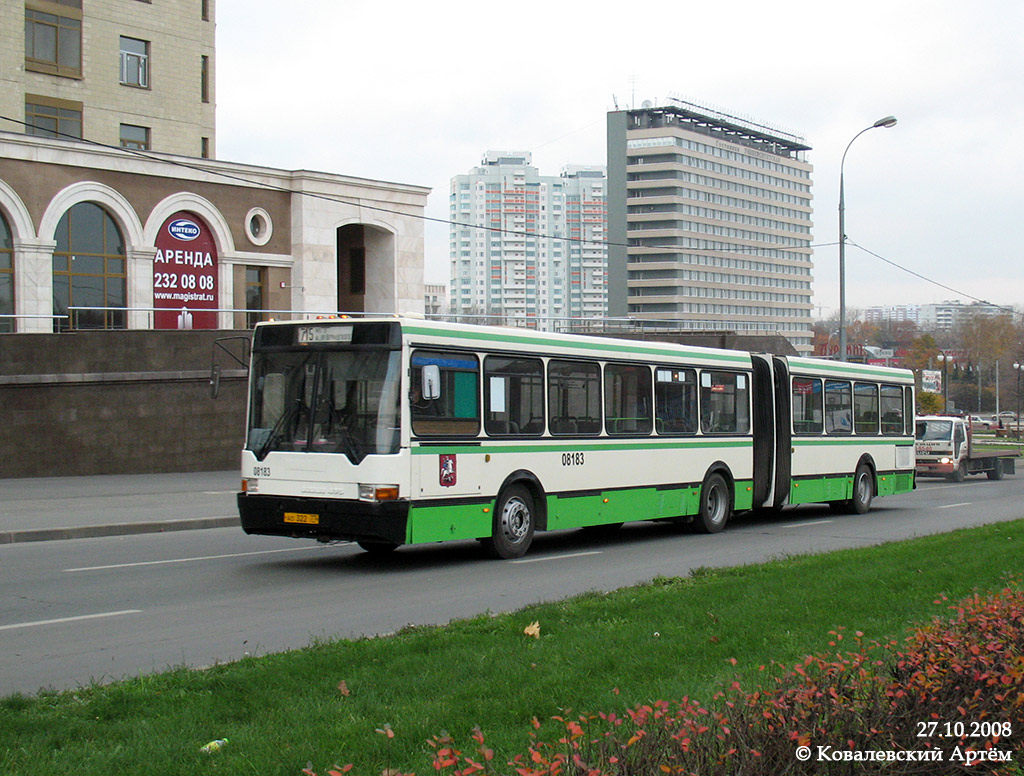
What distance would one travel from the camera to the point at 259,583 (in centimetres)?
1186

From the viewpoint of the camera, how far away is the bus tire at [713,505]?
59.3 feet

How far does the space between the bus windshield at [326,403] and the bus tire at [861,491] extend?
12.8 meters

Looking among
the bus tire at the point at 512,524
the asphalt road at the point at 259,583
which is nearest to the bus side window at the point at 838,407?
the asphalt road at the point at 259,583

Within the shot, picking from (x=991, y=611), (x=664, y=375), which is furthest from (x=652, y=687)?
(x=664, y=375)

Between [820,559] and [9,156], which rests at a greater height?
[9,156]

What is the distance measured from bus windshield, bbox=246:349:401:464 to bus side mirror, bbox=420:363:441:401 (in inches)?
13.1

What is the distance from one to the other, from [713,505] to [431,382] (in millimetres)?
7130

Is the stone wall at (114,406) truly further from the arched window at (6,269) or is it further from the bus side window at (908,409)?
the bus side window at (908,409)

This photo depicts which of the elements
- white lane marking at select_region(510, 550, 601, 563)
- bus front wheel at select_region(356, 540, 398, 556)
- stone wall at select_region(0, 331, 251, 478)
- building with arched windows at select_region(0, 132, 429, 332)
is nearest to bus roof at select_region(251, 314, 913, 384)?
white lane marking at select_region(510, 550, 601, 563)

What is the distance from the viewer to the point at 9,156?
30500 millimetres

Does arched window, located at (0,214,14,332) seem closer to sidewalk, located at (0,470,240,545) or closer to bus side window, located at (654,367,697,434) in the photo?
sidewalk, located at (0,470,240,545)

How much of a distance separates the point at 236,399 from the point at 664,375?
16.0 metres

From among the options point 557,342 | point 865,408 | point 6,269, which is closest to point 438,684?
point 557,342

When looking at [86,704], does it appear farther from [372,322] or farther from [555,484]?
[555,484]
